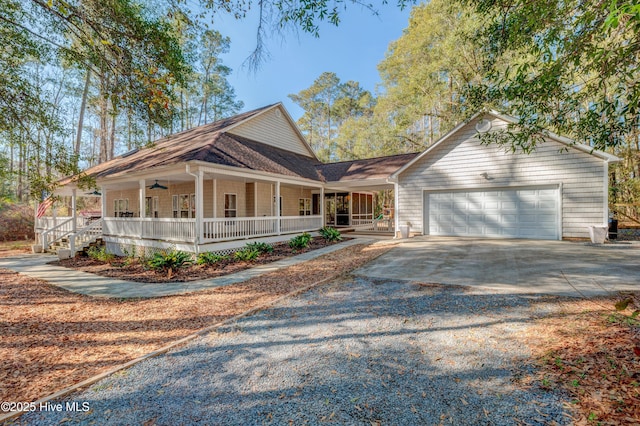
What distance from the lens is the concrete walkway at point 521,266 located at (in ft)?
18.8

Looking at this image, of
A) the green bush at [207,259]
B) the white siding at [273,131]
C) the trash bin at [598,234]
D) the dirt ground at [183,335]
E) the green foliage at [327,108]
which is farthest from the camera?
the green foliage at [327,108]

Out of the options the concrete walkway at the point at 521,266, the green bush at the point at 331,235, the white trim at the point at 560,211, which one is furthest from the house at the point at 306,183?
the concrete walkway at the point at 521,266

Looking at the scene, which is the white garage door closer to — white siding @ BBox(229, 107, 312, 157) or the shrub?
white siding @ BBox(229, 107, 312, 157)

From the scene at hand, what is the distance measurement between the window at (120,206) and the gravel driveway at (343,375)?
17.6 m

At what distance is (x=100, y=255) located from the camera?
11.7 metres

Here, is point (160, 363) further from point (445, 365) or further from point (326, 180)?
point (326, 180)

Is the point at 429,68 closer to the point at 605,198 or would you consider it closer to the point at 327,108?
the point at 605,198

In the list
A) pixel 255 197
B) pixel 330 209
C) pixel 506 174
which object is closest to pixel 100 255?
pixel 255 197

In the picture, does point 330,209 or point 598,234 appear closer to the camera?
point 598,234

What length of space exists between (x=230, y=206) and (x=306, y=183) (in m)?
4.02

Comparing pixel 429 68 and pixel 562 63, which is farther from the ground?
pixel 429 68

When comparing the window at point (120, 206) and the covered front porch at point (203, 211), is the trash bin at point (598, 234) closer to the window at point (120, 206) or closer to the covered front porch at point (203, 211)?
the covered front porch at point (203, 211)

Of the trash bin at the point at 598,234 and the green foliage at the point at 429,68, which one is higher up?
the green foliage at the point at 429,68

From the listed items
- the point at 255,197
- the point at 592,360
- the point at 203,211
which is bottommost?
the point at 592,360
